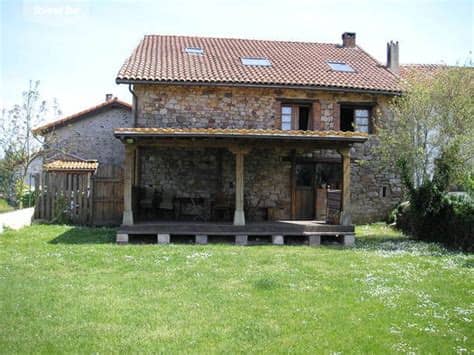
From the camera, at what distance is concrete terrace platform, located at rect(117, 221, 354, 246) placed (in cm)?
1130

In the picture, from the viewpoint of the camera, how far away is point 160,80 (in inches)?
561

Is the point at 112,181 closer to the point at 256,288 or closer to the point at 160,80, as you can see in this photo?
the point at 160,80

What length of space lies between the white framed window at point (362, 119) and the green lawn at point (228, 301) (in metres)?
6.96

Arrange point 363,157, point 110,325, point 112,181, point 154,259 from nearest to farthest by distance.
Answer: point 110,325 < point 154,259 < point 112,181 < point 363,157

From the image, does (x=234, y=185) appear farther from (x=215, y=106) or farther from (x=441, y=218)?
(x=441, y=218)

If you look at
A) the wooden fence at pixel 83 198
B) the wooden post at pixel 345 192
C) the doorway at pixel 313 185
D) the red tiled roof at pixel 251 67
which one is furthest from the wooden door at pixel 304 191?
the wooden fence at pixel 83 198

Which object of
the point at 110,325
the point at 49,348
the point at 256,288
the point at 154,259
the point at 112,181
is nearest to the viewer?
the point at 49,348

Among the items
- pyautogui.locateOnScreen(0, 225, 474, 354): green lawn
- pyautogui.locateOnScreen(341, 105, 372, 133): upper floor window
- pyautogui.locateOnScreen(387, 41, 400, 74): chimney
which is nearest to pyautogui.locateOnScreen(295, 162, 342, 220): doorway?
pyautogui.locateOnScreen(341, 105, 372, 133): upper floor window

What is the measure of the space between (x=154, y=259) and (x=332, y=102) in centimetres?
930

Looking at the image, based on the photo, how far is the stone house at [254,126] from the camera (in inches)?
577

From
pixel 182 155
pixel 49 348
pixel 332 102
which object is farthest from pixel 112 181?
pixel 49 348

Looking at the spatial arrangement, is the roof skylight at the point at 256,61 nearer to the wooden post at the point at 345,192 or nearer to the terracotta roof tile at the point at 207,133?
the wooden post at the point at 345,192

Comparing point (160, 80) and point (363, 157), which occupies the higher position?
point (160, 80)

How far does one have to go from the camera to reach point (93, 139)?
17906 mm
